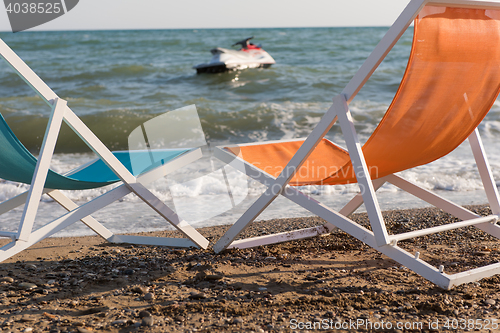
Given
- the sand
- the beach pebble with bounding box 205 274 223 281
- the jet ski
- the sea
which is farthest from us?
the jet ski

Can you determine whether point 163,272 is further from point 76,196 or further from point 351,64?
point 351,64

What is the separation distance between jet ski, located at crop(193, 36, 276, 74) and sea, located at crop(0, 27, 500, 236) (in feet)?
1.56

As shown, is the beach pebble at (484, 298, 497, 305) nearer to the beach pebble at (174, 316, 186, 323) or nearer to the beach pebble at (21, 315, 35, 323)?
the beach pebble at (174, 316, 186, 323)

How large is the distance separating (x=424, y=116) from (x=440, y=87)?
0.14 meters

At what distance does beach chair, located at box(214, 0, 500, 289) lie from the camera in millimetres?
1616

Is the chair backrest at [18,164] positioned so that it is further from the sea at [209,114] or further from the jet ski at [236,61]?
the jet ski at [236,61]

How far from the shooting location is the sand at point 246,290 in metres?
1.71

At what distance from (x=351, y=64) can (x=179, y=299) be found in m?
15.8

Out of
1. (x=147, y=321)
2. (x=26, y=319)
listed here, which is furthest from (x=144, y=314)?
(x=26, y=319)

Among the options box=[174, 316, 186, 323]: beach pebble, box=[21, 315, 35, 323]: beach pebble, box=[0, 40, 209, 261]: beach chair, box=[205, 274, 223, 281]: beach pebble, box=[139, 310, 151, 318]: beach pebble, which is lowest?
box=[205, 274, 223, 281]: beach pebble

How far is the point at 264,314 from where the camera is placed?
5.85ft

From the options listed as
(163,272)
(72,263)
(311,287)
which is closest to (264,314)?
(311,287)

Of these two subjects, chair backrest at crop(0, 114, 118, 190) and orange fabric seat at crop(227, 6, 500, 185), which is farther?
chair backrest at crop(0, 114, 118, 190)

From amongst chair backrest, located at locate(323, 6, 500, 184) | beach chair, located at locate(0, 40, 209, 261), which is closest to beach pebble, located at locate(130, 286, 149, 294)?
beach chair, located at locate(0, 40, 209, 261)
